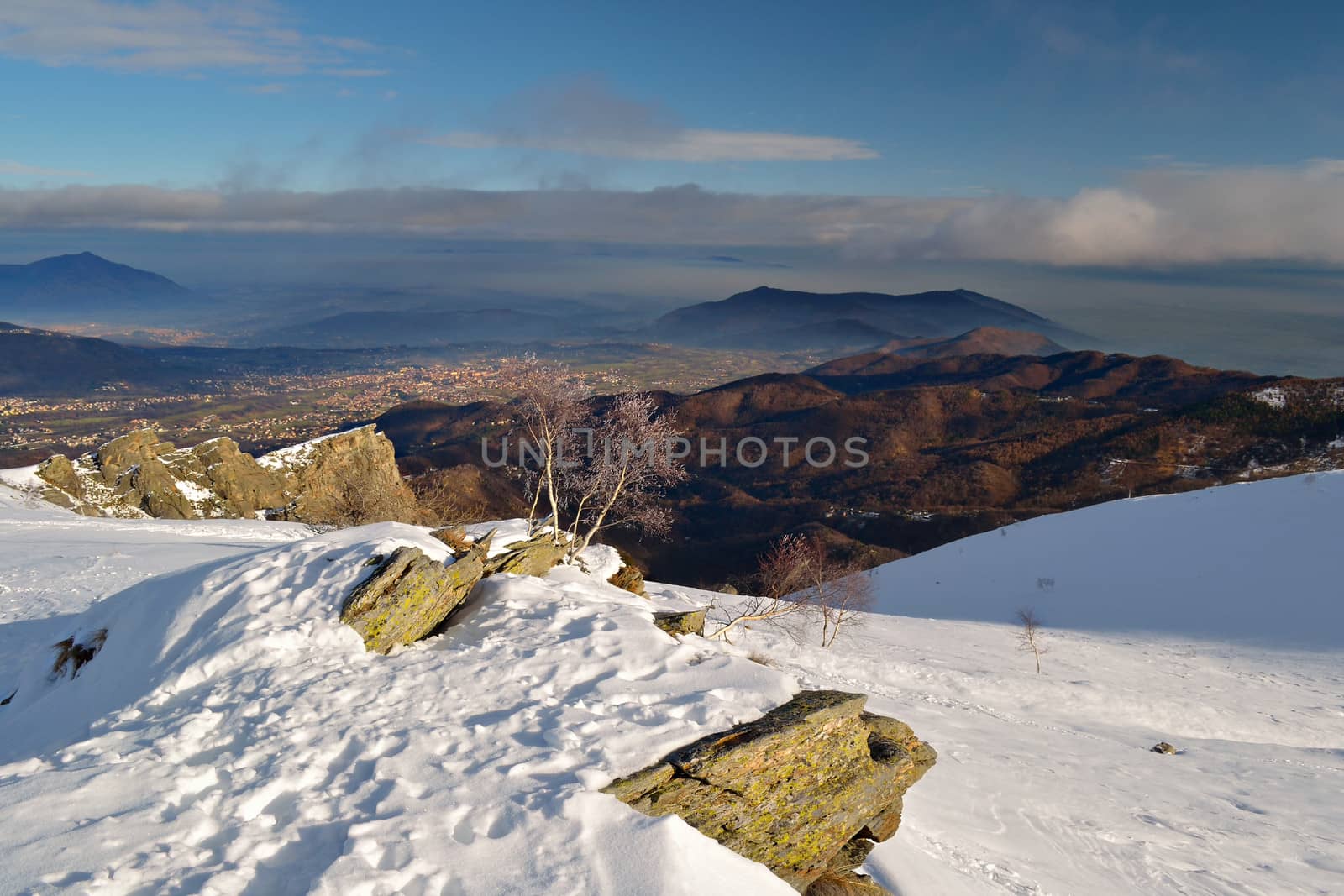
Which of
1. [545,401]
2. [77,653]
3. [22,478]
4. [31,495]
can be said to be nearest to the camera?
[77,653]

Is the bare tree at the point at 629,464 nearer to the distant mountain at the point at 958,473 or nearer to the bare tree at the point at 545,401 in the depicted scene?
the bare tree at the point at 545,401

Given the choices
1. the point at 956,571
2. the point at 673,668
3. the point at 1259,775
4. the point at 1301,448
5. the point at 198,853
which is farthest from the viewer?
the point at 1301,448

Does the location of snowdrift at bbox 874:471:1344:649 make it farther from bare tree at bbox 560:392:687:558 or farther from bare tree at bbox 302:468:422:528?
bare tree at bbox 302:468:422:528

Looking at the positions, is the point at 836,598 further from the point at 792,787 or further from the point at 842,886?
the point at 792,787

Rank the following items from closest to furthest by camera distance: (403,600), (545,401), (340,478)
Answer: (403,600)
(545,401)
(340,478)

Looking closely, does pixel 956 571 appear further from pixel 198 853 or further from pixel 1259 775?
pixel 198 853

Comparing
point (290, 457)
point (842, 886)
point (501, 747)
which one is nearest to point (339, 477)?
point (290, 457)

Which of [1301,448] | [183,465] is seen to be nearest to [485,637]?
[183,465]
